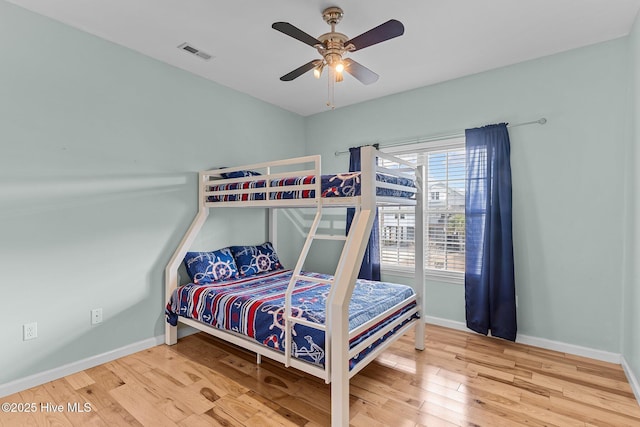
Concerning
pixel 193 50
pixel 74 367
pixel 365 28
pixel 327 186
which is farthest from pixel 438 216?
pixel 74 367

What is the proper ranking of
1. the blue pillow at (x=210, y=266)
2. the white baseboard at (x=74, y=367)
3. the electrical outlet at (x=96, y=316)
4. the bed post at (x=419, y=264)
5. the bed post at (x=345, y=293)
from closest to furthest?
1. the bed post at (x=345, y=293)
2. the white baseboard at (x=74, y=367)
3. the electrical outlet at (x=96, y=316)
4. the bed post at (x=419, y=264)
5. the blue pillow at (x=210, y=266)

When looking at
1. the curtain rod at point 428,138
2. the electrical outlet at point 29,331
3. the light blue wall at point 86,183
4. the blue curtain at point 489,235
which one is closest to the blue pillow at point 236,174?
the light blue wall at point 86,183

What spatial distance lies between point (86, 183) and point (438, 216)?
335 centimetres

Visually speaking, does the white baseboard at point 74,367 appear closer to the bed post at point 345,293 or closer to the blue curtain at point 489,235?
the bed post at point 345,293

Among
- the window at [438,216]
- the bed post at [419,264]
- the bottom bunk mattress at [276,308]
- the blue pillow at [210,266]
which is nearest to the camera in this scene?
the bottom bunk mattress at [276,308]

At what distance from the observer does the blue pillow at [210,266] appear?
3043 millimetres

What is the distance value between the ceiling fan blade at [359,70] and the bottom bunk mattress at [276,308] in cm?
152

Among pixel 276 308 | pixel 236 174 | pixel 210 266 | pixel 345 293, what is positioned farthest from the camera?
pixel 236 174

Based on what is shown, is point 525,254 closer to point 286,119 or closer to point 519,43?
point 519,43

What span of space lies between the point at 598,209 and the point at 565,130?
73cm

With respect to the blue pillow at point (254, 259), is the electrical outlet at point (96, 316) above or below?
below

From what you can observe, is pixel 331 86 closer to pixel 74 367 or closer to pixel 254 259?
pixel 254 259

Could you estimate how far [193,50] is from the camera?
9.22 ft

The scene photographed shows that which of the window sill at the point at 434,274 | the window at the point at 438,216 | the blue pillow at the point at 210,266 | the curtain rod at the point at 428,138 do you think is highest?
the curtain rod at the point at 428,138
